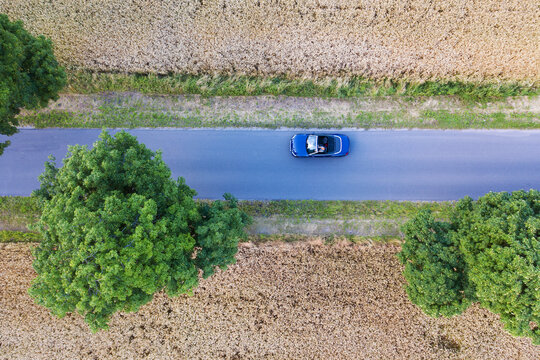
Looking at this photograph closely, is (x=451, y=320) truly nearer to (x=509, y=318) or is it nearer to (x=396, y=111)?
(x=509, y=318)

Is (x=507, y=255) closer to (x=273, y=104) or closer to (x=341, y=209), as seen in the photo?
(x=341, y=209)

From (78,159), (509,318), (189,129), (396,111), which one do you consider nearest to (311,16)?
(396,111)

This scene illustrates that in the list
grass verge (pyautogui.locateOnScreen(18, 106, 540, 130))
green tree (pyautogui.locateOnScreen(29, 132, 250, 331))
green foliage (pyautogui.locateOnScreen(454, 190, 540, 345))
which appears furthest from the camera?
grass verge (pyautogui.locateOnScreen(18, 106, 540, 130))

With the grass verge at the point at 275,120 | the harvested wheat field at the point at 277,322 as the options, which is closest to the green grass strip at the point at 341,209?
the harvested wheat field at the point at 277,322

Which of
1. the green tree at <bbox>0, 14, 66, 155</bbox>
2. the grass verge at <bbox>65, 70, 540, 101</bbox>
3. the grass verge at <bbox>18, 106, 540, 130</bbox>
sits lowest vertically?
the grass verge at <bbox>18, 106, 540, 130</bbox>

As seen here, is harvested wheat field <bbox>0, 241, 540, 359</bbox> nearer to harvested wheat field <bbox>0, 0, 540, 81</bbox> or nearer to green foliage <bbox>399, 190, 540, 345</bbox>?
green foliage <bbox>399, 190, 540, 345</bbox>

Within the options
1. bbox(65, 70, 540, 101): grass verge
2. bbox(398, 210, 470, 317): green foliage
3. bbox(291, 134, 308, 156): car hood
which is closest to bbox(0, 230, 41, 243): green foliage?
bbox(65, 70, 540, 101): grass verge

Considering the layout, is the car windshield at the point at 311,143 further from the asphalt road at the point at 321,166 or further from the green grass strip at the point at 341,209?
the green grass strip at the point at 341,209
